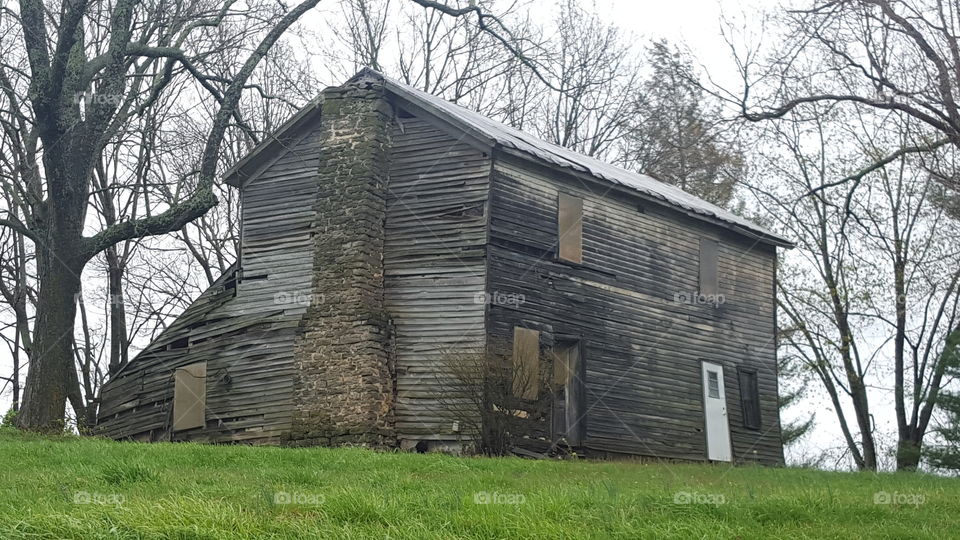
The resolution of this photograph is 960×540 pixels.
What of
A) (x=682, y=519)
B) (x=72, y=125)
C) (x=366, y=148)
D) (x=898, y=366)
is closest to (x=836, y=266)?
(x=898, y=366)

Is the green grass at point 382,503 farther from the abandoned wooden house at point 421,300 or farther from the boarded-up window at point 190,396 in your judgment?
the boarded-up window at point 190,396

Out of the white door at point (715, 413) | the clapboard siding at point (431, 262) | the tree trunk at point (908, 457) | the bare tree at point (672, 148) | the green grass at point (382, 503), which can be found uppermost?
the bare tree at point (672, 148)

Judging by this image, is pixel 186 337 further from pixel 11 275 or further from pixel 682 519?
pixel 682 519

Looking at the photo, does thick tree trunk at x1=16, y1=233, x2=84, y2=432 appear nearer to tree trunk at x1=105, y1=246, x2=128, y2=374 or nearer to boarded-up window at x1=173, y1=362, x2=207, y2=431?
boarded-up window at x1=173, y1=362, x2=207, y2=431

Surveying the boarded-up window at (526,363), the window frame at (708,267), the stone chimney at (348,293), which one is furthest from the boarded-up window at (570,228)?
the window frame at (708,267)

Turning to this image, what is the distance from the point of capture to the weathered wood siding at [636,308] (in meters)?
22.3

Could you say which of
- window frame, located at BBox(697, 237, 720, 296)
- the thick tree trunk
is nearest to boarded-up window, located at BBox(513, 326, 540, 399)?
window frame, located at BBox(697, 237, 720, 296)

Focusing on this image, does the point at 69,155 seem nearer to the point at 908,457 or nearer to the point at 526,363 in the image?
the point at 526,363

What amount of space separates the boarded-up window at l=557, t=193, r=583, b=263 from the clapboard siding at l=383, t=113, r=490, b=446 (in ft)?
7.41

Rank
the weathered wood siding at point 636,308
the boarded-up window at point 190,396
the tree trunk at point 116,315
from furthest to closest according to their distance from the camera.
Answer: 1. the tree trunk at point 116,315
2. the boarded-up window at point 190,396
3. the weathered wood siding at point 636,308

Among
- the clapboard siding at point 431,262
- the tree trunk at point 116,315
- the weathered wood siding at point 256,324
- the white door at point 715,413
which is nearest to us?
the clapboard siding at point 431,262

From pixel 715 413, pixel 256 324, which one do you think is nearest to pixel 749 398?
pixel 715 413

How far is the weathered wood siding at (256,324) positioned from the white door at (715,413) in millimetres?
10173

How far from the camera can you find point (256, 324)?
2330cm
